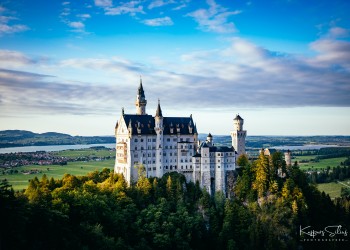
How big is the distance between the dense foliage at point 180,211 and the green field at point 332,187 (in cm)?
5130

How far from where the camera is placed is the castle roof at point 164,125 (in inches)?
3816

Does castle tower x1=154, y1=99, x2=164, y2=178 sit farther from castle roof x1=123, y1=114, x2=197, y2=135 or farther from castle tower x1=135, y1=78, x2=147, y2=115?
castle tower x1=135, y1=78, x2=147, y2=115

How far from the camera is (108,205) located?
83.0 m

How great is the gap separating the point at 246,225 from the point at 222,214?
6171 millimetres

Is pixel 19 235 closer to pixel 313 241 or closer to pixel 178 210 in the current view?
pixel 178 210

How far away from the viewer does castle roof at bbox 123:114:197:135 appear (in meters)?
96.9

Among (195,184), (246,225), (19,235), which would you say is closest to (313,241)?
(246,225)

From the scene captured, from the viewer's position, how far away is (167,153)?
326 ft

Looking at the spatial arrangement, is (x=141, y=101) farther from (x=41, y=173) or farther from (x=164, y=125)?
(x=41, y=173)

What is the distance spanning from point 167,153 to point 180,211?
1689 cm
